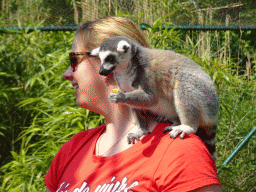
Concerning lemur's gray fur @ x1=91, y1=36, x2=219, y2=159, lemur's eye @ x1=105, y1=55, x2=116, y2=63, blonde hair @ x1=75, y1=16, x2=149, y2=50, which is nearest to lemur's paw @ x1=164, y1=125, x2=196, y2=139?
lemur's gray fur @ x1=91, y1=36, x2=219, y2=159

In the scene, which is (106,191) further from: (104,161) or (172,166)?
(172,166)

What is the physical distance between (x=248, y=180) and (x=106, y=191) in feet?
5.95

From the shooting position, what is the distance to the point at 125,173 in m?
1.21

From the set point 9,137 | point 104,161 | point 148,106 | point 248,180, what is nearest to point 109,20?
point 148,106

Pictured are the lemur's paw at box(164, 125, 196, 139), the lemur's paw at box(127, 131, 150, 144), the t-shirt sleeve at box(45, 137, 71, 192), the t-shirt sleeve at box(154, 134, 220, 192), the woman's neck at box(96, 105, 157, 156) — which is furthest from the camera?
the t-shirt sleeve at box(45, 137, 71, 192)

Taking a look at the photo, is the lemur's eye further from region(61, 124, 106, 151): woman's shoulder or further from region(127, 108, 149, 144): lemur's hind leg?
region(61, 124, 106, 151): woman's shoulder

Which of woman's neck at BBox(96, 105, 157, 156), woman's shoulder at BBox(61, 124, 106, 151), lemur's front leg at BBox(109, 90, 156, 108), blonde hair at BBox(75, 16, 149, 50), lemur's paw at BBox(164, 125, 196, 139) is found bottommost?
woman's shoulder at BBox(61, 124, 106, 151)

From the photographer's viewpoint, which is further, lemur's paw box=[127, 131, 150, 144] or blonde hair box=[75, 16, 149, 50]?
blonde hair box=[75, 16, 149, 50]

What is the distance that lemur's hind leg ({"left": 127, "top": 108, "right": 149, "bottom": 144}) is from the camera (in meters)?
1.30

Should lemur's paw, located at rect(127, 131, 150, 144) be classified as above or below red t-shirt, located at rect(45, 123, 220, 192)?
above

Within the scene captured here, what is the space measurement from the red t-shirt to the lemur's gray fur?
0.06 metres

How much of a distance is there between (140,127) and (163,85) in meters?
0.21

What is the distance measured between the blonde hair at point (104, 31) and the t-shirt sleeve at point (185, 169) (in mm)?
605

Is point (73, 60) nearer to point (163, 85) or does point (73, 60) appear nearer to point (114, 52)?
point (114, 52)
